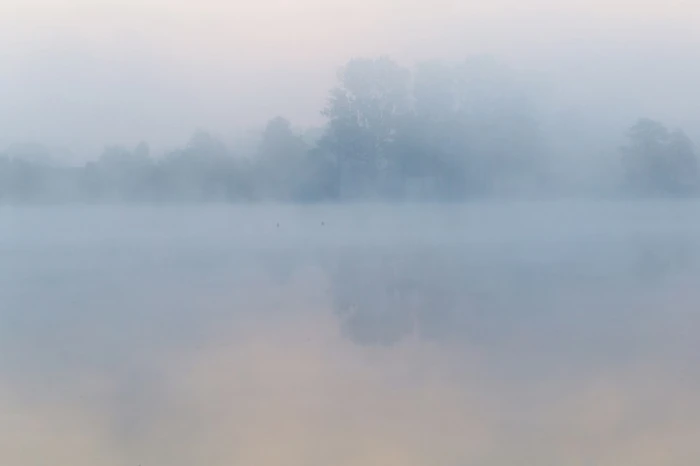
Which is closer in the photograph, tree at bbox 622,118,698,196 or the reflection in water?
the reflection in water

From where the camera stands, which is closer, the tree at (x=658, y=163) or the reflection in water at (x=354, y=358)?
the reflection in water at (x=354, y=358)

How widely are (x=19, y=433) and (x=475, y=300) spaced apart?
290 cm

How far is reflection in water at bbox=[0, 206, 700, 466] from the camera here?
2295 millimetres

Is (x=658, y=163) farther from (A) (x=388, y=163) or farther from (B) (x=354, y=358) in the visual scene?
(B) (x=354, y=358)

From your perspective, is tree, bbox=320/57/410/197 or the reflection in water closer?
the reflection in water

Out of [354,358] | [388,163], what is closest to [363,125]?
[388,163]

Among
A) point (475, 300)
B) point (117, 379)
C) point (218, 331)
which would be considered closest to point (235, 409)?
point (117, 379)

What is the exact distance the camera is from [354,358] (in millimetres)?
3295

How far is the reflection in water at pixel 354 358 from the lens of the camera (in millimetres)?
2295

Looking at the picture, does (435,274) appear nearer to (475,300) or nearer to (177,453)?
(475,300)

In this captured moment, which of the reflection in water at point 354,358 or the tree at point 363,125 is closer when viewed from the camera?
the reflection in water at point 354,358

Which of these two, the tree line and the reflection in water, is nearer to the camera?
the reflection in water

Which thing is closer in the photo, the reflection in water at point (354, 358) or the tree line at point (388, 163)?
the reflection in water at point (354, 358)

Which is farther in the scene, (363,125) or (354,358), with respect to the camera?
(363,125)
